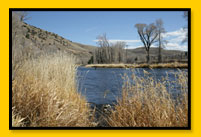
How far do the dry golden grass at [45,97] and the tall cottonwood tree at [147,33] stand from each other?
1.48 m

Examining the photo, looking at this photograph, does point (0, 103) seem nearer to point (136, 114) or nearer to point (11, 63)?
point (11, 63)

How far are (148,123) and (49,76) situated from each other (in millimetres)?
1872

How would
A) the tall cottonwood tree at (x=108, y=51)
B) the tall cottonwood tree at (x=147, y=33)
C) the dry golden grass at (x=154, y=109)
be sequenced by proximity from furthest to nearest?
the tall cottonwood tree at (x=108, y=51), the tall cottonwood tree at (x=147, y=33), the dry golden grass at (x=154, y=109)

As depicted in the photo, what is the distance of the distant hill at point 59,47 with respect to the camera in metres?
3.11

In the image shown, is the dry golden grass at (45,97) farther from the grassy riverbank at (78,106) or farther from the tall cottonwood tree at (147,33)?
the tall cottonwood tree at (147,33)

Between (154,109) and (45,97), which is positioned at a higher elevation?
(45,97)

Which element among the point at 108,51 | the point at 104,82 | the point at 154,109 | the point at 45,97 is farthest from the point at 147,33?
the point at 104,82

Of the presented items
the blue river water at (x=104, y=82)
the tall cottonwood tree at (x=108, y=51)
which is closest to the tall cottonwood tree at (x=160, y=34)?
the blue river water at (x=104, y=82)

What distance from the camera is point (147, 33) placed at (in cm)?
330

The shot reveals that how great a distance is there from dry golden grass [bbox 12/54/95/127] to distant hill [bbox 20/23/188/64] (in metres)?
0.21

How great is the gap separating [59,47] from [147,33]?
61.8 inches

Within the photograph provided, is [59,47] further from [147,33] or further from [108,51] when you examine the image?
[147,33]

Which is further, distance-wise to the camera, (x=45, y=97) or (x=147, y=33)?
(x=147, y=33)

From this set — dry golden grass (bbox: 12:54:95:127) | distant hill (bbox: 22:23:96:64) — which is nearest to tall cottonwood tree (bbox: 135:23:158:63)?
distant hill (bbox: 22:23:96:64)
